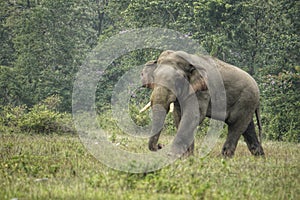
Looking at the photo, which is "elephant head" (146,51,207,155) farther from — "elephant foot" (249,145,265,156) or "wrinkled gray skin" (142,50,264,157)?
"elephant foot" (249,145,265,156)

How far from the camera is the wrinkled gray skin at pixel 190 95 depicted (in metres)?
11.0

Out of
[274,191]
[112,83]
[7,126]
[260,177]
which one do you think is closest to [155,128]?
[260,177]

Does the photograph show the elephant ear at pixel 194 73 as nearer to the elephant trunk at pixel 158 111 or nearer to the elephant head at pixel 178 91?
the elephant head at pixel 178 91

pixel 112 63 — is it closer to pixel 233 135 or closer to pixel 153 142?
pixel 233 135

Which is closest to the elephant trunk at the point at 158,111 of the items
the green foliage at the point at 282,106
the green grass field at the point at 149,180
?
the green grass field at the point at 149,180

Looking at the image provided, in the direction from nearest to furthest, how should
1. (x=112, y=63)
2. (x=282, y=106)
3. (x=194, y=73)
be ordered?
(x=194, y=73) → (x=282, y=106) → (x=112, y=63)

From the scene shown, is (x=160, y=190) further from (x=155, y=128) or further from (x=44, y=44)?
(x=44, y=44)

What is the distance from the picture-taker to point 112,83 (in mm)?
29844

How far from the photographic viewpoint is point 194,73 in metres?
11.6

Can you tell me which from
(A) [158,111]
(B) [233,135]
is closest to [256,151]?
(B) [233,135]

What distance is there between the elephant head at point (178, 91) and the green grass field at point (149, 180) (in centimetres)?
81

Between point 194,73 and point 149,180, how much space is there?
3.86 metres

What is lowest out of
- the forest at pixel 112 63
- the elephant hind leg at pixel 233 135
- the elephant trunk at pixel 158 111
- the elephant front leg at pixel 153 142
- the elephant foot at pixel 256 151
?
the forest at pixel 112 63

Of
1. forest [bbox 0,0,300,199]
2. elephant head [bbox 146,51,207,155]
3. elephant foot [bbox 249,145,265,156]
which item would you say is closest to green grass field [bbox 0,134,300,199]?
forest [bbox 0,0,300,199]
